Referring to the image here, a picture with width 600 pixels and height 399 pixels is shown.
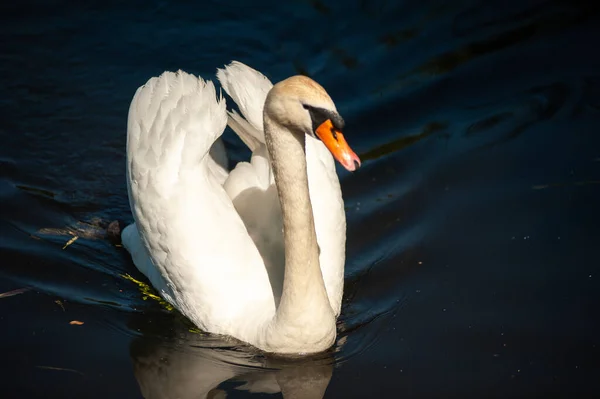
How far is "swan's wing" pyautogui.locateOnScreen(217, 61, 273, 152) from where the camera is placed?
7719mm

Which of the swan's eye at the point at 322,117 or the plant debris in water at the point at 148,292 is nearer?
the swan's eye at the point at 322,117

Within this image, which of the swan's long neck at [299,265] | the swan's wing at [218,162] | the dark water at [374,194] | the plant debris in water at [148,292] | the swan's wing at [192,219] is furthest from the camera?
the swan's wing at [218,162]

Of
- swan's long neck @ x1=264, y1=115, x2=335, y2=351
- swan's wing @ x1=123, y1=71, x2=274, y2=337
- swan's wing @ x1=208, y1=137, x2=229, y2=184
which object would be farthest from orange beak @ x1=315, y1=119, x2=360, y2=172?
swan's wing @ x1=208, y1=137, x2=229, y2=184

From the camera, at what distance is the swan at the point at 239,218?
6.61 metres

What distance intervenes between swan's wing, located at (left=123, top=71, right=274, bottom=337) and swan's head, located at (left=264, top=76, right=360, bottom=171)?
136 cm

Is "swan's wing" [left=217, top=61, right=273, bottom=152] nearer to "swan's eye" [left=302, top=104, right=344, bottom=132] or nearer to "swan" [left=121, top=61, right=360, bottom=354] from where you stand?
"swan" [left=121, top=61, right=360, bottom=354]

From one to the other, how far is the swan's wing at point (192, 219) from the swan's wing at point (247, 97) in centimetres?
31

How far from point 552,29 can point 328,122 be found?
6885 mm

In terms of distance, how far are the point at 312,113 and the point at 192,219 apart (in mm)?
1666

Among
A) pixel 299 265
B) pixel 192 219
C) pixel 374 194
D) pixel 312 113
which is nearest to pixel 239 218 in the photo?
pixel 192 219

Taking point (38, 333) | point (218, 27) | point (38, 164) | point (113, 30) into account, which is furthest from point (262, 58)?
point (38, 333)

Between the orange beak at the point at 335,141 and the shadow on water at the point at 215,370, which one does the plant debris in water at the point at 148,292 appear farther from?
the orange beak at the point at 335,141

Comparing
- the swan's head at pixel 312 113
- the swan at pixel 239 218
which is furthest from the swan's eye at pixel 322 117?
the swan at pixel 239 218

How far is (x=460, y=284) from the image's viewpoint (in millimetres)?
7750
